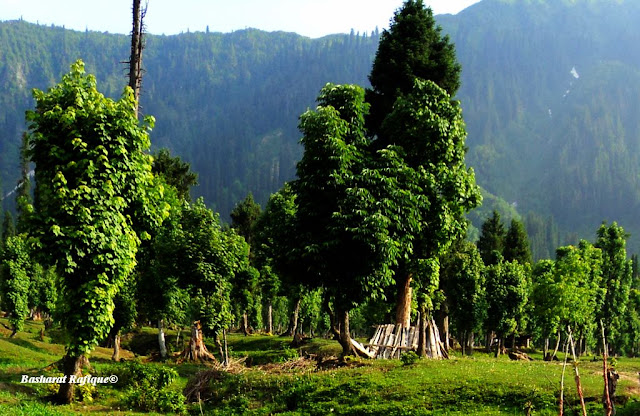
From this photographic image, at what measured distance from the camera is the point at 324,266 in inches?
1200

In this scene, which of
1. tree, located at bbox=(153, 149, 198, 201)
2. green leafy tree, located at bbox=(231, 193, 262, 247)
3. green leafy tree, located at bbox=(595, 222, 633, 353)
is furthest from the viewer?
green leafy tree, located at bbox=(231, 193, 262, 247)

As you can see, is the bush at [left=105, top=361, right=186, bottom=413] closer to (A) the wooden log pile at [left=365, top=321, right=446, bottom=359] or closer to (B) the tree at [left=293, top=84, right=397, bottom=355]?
(B) the tree at [left=293, top=84, right=397, bottom=355]

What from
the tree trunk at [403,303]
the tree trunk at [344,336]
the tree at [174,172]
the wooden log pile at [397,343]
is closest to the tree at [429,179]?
the tree trunk at [403,303]

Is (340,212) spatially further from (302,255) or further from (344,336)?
(344,336)

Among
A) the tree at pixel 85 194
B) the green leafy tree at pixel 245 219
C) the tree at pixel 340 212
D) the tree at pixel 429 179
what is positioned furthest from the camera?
the green leafy tree at pixel 245 219

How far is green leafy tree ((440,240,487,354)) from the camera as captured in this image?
217 ft

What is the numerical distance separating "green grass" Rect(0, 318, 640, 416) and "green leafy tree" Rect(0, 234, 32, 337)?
31.2 metres

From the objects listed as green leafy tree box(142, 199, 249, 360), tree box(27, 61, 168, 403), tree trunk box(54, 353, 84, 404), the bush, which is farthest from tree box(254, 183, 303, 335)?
tree trunk box(54, 353, 84, 404)

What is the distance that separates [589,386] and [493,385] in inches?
134

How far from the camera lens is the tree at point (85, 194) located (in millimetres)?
20547

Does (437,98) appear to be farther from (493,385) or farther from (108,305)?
(108,305)

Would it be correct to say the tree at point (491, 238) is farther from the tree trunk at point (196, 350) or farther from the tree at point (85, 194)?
the tree at point (85, 194)

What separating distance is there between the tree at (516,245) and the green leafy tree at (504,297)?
90.8 feet

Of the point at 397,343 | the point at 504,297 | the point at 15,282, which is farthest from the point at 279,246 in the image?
the point at 504,297
